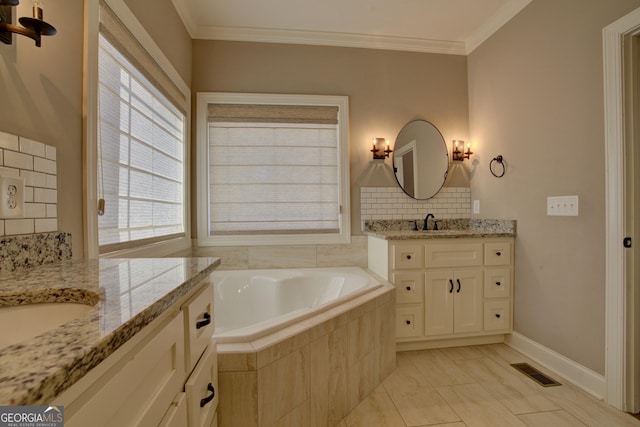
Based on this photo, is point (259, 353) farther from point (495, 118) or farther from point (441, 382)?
point (495, 118)

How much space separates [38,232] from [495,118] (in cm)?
295

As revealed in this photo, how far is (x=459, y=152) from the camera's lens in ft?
8.85

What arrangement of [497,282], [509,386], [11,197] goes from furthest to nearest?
[497,282]
[509,386]
[11,197]

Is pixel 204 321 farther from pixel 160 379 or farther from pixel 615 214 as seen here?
pixel 615 214

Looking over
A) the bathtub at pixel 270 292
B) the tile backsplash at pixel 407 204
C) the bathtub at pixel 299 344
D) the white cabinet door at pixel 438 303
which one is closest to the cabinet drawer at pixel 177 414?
the bathtub at pixel 299 344

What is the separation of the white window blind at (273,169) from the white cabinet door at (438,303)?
924mm

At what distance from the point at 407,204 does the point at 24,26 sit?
8.33ft

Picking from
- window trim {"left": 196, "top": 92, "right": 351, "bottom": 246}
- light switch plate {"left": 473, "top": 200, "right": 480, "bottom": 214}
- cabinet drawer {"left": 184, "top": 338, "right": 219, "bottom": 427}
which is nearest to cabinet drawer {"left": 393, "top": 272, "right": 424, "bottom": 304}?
window trim {"left": 196, "top": 92, "right": 351, "bottom": 246}

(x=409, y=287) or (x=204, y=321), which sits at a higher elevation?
(x=204, y=321)

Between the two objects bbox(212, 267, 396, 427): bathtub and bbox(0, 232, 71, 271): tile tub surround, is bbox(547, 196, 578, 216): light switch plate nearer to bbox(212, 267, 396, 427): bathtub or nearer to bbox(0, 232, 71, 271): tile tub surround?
bbox(212, 267, 396, 427): bathtub

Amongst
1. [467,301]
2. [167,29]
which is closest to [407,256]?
[467,301]

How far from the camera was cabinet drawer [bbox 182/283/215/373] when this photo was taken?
0.75 metres

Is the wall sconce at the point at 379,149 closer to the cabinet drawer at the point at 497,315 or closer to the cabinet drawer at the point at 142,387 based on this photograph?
the cabinet drawer at the point at 497,315

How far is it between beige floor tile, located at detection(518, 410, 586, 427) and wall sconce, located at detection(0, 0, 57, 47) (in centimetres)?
252
